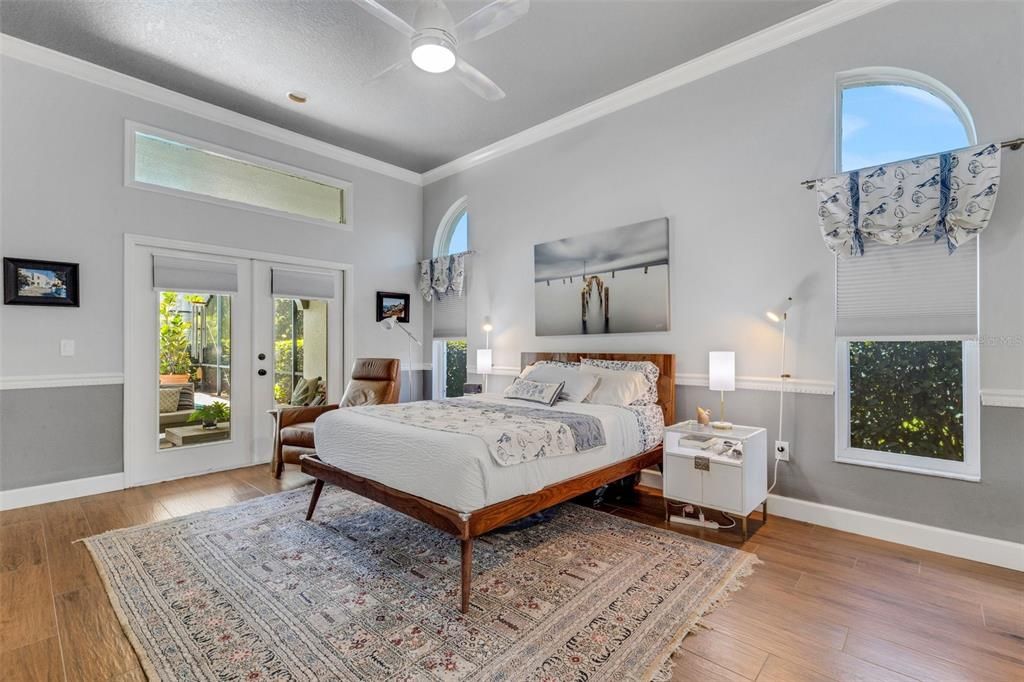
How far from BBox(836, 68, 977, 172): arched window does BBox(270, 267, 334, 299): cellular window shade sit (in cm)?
468

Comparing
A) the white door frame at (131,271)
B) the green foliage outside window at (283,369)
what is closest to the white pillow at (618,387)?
the green foliage outside window at (283,369)

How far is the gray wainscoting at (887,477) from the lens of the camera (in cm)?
245

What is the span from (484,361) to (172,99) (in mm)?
3626

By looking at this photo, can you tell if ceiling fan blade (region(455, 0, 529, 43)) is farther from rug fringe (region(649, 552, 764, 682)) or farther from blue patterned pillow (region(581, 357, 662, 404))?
rug fringe (region(649, 552, 764, 682))

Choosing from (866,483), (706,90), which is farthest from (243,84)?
(866,483)

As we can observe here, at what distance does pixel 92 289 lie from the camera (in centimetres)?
364

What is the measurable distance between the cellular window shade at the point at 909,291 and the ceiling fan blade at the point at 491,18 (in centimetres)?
246

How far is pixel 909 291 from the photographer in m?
2.74

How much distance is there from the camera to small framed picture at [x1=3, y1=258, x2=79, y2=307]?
328 cm

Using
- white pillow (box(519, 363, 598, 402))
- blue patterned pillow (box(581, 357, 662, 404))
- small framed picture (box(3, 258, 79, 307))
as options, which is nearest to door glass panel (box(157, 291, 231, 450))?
small framed picture (box(3, 258, 79, 307))

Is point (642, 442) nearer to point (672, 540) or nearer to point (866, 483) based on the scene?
point (672, 540)

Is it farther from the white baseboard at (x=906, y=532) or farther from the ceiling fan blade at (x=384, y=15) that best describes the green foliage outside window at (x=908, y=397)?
the ceiling fan blade at (x=384, y=15)

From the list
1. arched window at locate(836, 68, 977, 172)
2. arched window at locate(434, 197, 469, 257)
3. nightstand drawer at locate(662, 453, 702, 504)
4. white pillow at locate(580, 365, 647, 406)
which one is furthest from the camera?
arched window at locate(434, 197, 469, 257)

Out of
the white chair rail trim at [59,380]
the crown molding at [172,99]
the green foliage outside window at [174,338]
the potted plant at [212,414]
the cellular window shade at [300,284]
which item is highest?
the crown molding at [172,99]
